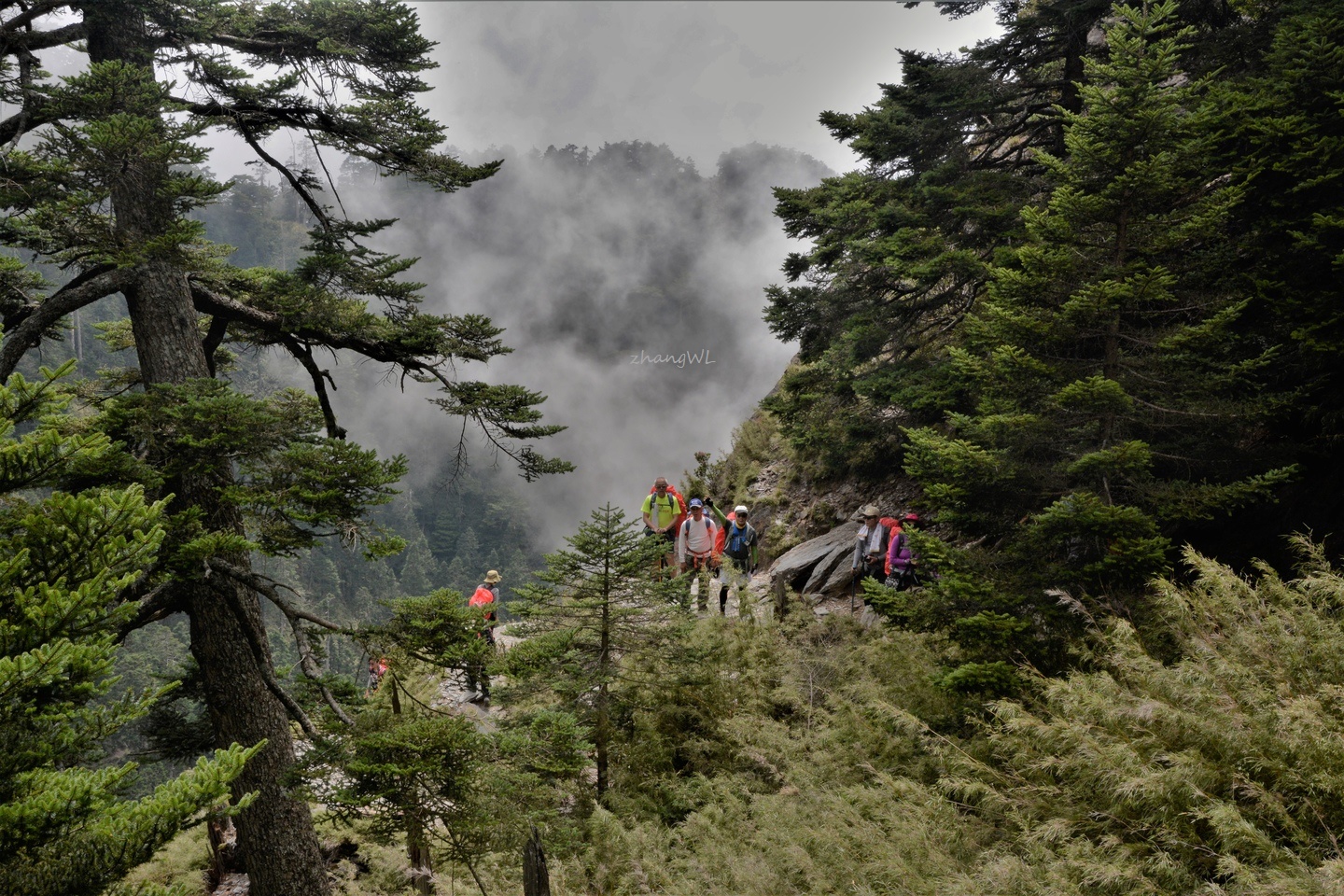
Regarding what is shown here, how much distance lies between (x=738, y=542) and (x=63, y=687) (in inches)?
409

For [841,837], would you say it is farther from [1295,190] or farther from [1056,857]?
[1295,190]

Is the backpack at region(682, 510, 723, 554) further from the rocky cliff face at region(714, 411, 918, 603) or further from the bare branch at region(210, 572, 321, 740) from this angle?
the bare branch at region(210, 572, 321, 740)

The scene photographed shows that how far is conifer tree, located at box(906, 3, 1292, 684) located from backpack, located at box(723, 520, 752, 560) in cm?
564

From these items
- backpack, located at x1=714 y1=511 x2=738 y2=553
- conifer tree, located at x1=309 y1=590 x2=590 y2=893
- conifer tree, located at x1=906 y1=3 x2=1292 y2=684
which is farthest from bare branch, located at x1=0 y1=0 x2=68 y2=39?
backpack, located at x1=714 y1=511 x2=738 y2=553

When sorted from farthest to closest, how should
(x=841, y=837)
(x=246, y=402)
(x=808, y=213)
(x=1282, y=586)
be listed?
(x=808, y=213) → (x=246, y=402) → (x=841, y=837) → (x=1282, y=586)

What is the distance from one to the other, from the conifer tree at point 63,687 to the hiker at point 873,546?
356 inches

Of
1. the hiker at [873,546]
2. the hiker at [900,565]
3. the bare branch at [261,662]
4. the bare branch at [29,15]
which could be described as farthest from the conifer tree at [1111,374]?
the bare branch at [29,15]

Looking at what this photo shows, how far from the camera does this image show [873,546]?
10383mm

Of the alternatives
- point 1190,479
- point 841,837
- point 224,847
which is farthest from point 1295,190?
point 224,847

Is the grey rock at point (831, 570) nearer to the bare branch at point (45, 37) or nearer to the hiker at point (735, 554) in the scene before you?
the hiker at point (735, 554)

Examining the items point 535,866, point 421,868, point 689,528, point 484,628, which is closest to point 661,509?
point 689,528

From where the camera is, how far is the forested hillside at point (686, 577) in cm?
328

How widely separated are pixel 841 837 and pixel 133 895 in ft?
14.4

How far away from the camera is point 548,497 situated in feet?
360
